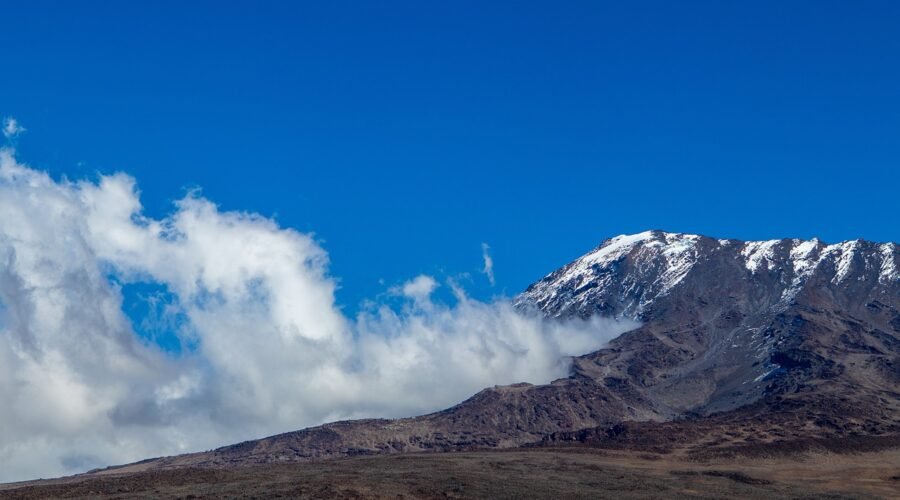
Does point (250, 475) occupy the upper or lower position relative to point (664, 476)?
upper

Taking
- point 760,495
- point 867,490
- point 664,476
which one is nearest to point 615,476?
point 664,476

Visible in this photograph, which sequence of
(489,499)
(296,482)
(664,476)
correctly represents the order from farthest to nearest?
1. (664,476)
2. (296,482)
3. (489,499)

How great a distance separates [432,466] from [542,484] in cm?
3090

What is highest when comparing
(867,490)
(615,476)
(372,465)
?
(372,465)

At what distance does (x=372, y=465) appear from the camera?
196875mm

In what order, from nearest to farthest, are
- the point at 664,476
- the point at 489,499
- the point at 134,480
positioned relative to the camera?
the point at 489,499 < the point at 134,480 < the point at 664,476

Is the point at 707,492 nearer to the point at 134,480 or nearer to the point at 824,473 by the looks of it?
the point at 824,473

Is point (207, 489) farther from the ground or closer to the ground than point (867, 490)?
farther from the ground

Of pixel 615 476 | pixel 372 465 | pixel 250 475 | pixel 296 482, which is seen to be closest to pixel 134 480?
pixel 250 475

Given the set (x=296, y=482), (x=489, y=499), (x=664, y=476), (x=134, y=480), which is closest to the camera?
(x=489, y=499)

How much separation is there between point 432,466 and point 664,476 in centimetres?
4059

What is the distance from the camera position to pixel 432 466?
632 feet

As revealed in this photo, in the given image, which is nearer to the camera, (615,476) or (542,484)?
(542,484)

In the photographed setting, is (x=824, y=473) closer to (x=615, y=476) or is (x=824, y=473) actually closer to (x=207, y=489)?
(x=615, y=476)
